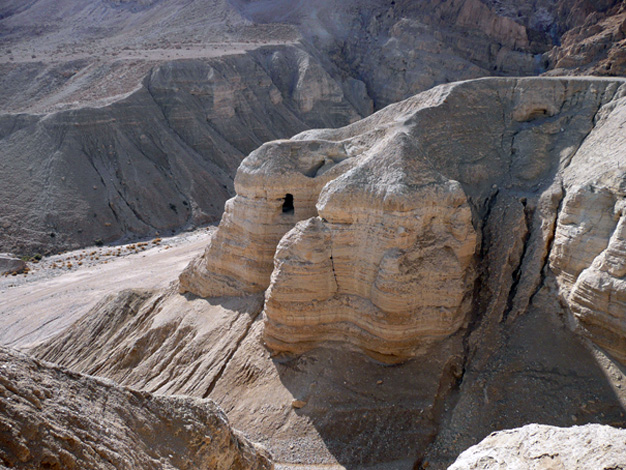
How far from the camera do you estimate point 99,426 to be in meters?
7.14

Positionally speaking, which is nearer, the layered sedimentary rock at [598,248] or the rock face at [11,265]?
the layered sedimentary rock at [598,248]

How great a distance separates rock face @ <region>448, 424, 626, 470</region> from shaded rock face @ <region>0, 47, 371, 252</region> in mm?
39188

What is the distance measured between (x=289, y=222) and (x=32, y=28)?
87656 mm

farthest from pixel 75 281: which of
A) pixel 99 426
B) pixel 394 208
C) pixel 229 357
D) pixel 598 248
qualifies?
pixel 598 248

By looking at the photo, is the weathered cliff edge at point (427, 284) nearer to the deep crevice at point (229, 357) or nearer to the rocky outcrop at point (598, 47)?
the deep crevice at point (229, 357)

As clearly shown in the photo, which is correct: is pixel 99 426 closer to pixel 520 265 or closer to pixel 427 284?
pixel 427 284

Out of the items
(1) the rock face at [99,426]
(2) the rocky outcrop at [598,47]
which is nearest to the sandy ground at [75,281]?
(1) the rock face at [99,426]

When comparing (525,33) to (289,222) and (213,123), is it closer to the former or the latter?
(213,123)

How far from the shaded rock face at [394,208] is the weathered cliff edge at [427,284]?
5 centimetres

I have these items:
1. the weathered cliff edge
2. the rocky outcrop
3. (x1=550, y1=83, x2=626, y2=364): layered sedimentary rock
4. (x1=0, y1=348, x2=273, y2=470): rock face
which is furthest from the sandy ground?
the rocky outcrop

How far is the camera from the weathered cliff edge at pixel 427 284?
1203cm

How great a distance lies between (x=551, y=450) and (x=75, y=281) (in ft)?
97.7

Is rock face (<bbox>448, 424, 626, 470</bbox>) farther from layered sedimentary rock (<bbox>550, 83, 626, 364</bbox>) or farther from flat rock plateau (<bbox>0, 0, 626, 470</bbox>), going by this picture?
layered sedimentary rock (<bbox>550, 83, 626, 364</bbox>)

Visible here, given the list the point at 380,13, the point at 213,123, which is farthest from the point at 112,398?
the point at 380,13
